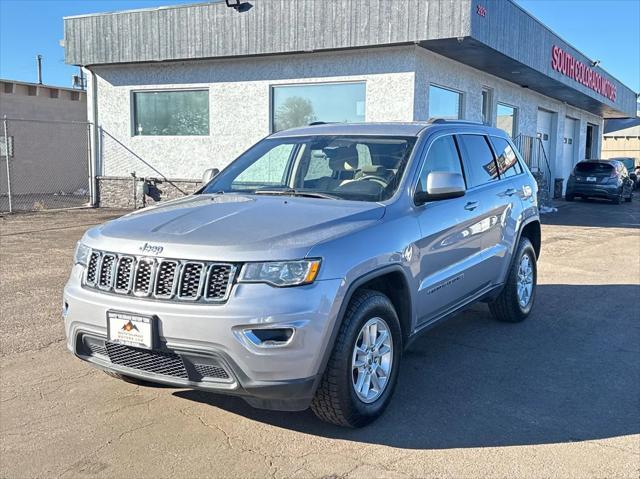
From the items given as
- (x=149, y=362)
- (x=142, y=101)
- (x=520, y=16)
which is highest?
(x=520, y=16)

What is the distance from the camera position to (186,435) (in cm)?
390

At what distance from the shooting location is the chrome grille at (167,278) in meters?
3.45

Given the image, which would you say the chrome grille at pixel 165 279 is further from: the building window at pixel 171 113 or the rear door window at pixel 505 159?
the building window at pixel 171 113

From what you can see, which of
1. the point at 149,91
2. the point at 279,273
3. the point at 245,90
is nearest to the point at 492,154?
the point at 279,273

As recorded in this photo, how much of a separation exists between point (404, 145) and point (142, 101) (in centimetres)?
1398

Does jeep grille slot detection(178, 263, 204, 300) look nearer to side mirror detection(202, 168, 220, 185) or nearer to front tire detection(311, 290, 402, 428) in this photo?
front tire detection(311, 290, 402, 428)

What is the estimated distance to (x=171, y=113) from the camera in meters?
16.9

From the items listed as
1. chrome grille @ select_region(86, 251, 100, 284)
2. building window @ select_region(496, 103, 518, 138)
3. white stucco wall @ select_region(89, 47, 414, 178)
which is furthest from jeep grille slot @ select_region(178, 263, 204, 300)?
building window @ select_region(496, 103, 518, 138)

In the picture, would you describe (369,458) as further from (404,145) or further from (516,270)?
(516,270)

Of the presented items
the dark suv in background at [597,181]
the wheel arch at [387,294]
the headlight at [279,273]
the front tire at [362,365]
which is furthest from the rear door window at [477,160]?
the dark suv in background at [597,181]

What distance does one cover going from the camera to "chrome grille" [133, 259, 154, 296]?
11.7 ft

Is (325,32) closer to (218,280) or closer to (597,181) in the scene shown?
(218,280)

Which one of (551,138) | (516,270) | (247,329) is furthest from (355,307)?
(551,138)

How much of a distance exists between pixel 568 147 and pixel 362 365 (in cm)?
2700
